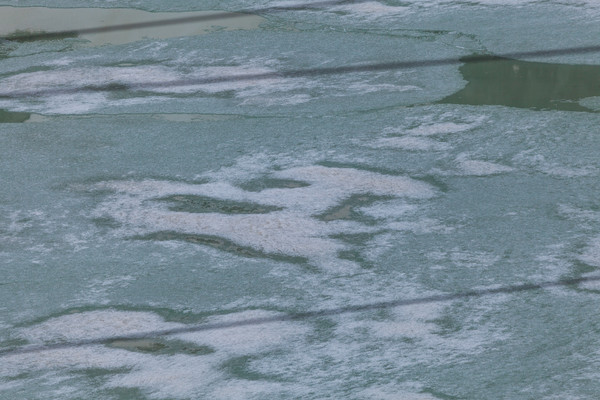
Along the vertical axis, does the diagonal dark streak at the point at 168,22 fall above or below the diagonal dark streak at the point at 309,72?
above

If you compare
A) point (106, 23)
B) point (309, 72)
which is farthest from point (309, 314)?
point (106, 23)

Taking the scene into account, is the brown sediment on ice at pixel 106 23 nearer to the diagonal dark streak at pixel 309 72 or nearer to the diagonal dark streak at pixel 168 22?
the diagonal dark streak at pixel 168 22

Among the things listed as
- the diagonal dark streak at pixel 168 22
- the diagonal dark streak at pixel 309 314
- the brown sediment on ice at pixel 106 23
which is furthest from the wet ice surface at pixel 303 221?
the diagonal dark streak at pixel 168 22

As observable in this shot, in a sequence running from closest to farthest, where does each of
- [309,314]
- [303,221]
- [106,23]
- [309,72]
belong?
[309,314] < [303,221] < [309,72] < [106,23]

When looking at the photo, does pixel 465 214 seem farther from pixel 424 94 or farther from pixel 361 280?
pixel 424 94

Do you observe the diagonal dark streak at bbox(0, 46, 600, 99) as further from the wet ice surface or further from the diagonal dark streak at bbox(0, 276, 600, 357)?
the diagonal dark streak at bbox(0, 276, 600, 357)

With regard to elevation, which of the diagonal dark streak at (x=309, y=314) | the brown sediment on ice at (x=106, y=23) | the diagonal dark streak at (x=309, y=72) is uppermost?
the brown sediment on ice at (x=106, y=23)

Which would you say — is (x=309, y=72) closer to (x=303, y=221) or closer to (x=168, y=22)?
(x=168, y=22)
